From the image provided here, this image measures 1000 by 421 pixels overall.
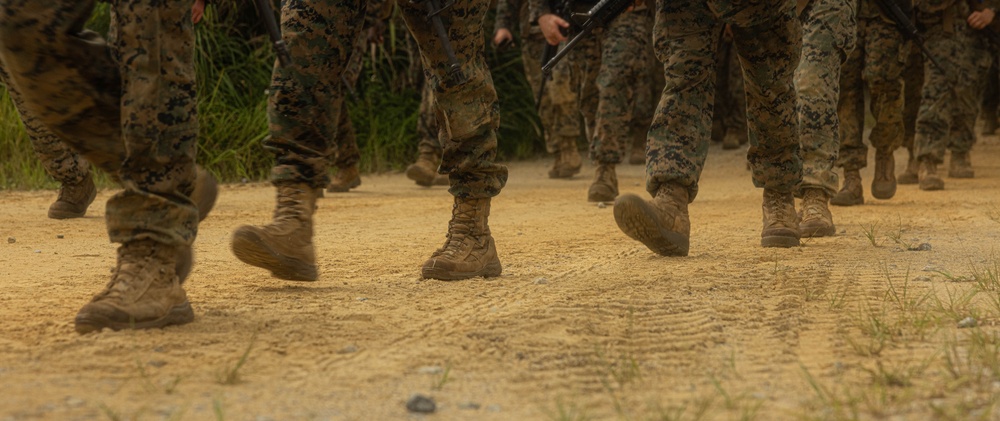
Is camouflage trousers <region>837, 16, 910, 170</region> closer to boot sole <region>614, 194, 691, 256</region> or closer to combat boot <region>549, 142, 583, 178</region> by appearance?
boot sole <region>614, 194, 691, 256</region>

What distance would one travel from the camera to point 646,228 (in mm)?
3836

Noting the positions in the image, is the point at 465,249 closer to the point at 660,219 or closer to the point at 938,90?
the point at 660,219

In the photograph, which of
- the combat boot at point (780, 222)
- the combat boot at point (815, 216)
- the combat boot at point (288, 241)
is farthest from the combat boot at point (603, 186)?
the combat boot at point (288, 241)

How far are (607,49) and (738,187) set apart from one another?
1.91 metres

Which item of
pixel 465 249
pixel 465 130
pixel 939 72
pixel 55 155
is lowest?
pixel 465 249

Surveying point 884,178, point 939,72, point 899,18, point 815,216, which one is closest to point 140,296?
point 815,216

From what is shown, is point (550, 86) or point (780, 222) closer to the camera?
point (780, 222)

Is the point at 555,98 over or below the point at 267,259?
over

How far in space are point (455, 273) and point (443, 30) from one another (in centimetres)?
73

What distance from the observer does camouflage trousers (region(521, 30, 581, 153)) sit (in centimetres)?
875

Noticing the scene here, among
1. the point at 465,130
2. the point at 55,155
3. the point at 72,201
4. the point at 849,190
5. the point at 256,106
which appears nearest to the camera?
the point at 465,130

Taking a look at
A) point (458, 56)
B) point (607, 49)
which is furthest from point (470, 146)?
point (607, 49)

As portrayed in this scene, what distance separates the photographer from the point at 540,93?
8.85 metres

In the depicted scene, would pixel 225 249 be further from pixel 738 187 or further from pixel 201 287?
pixel 738 187
